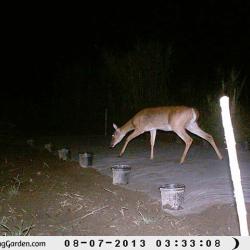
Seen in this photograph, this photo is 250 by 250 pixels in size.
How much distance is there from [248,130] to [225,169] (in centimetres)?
493

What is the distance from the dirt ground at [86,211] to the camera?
6.34 metres

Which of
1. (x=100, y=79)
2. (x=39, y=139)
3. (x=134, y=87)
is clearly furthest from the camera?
(x=100, y=79)

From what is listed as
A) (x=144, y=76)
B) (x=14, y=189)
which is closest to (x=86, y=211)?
(x=14, y=189)

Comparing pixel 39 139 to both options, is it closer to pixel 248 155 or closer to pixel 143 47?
pixel 143 47

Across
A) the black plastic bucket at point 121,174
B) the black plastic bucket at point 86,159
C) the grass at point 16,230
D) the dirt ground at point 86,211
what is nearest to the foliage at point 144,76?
the black plastic bucket at point 86,159

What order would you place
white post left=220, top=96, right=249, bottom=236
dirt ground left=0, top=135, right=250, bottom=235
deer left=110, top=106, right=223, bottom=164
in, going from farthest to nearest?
deer left=110, top=106, right=223, bottom=164 < dirt ground left=0, top=135, right=250, bottom=235 < white post left=220, top=96, right=249, bottom=236

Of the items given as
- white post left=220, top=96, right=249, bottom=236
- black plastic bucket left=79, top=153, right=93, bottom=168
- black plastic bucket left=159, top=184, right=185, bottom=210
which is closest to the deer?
black plastic bucket left=79, top=153, right=93, bottom=168

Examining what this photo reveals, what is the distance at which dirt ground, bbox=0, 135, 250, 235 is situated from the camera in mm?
6340

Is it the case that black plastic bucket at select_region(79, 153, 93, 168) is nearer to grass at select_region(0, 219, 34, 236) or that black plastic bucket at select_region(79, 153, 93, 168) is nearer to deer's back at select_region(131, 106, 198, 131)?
deer's back at select_region(131, 106, 198, 131)

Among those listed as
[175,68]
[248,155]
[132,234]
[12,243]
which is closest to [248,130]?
[248,155]

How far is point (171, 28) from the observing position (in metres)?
34.2

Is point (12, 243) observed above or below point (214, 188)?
below

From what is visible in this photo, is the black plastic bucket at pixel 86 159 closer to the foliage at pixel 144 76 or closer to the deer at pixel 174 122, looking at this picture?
the deer at pixel 174 122

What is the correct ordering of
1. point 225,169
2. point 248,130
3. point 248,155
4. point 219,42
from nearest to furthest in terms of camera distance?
point 225,169 < point 248,155 < point 248,130 < point 219,42
